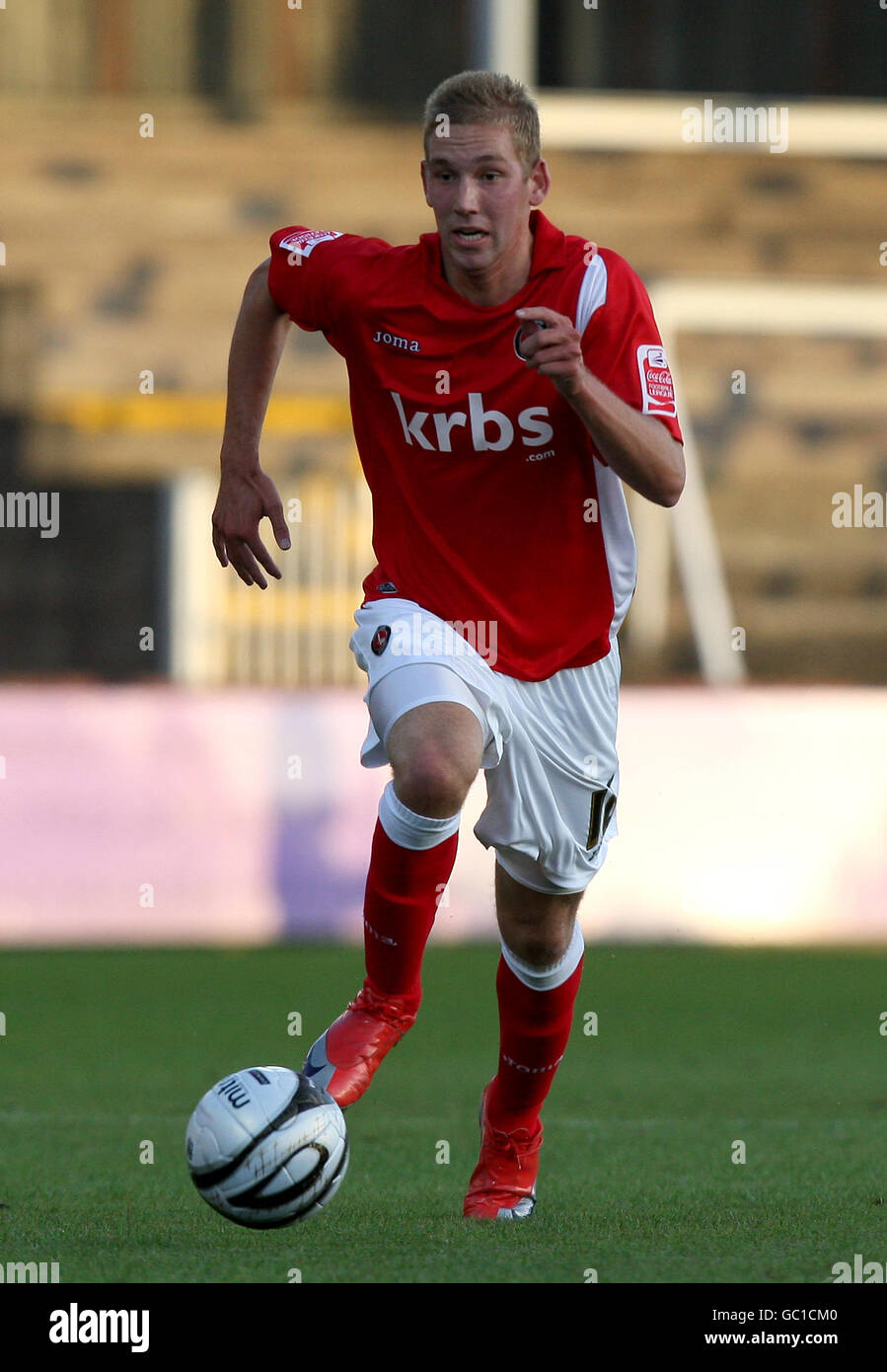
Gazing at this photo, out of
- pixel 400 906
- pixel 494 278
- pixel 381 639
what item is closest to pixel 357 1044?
pixel 400 906

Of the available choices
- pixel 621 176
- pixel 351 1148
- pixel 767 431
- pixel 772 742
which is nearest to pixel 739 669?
pixel 767 431

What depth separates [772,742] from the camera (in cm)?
1117

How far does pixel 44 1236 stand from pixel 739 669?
1186 cm

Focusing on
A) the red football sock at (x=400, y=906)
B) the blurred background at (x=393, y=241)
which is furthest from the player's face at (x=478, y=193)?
the blurred background at (x=393, y=241)

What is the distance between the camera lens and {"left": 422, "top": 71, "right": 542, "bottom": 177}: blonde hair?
458 centimetres

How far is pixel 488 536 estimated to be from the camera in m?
4.82

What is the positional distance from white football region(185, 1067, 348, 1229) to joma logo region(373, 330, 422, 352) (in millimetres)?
1541

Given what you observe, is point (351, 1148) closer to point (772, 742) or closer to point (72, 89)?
point (772, 742)

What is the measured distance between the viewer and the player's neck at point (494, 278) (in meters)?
4.71

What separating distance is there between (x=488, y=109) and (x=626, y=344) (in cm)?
55
